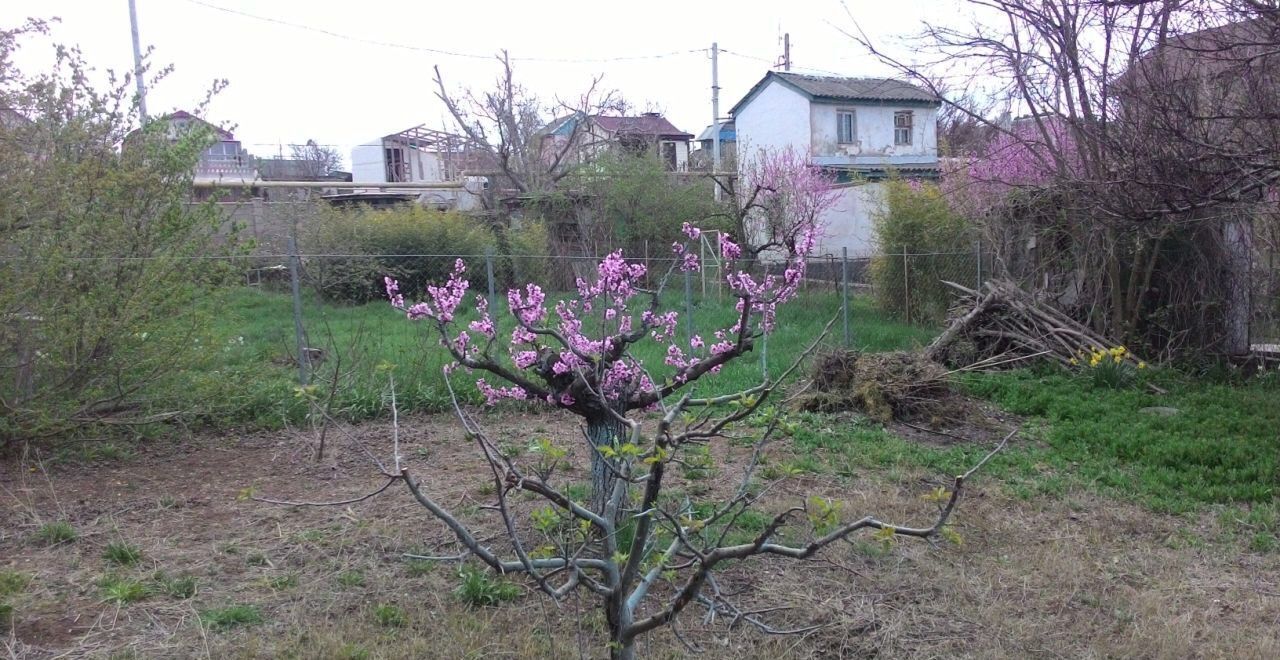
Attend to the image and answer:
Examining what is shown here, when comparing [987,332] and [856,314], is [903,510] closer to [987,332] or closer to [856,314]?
[987,332]

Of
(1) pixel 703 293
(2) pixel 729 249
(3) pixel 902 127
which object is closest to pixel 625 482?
(2) pixel 729 249

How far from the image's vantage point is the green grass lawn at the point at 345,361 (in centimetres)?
700

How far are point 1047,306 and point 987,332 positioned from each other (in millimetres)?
759

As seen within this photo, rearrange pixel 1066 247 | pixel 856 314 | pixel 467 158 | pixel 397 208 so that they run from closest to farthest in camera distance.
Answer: pixel 1066 247, pixel 856 314, pixel 397 208, pixel 467 158

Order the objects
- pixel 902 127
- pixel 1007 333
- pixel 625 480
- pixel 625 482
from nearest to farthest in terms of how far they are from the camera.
A: pixel 625 480, pixel 625 482, pixel 1007 333, pixel 902 127

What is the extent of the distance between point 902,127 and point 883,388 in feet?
73.5

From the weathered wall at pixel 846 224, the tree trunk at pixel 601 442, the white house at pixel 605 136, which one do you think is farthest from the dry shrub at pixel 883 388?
the weathered wall at pixel 846 224

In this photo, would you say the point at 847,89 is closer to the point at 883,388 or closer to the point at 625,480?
the point at 883,388

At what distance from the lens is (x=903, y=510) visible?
5.15 m

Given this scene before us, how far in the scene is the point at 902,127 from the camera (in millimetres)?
28016

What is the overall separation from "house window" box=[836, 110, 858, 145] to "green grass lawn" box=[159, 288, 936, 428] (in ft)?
53.6

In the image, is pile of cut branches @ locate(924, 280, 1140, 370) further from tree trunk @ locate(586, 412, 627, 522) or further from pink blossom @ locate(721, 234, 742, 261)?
tree trunk @ locate(586, 412, 627, 522)

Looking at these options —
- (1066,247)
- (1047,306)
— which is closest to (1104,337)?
(1047,306)

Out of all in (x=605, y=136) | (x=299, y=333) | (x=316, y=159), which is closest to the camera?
(x=299, y=333)
